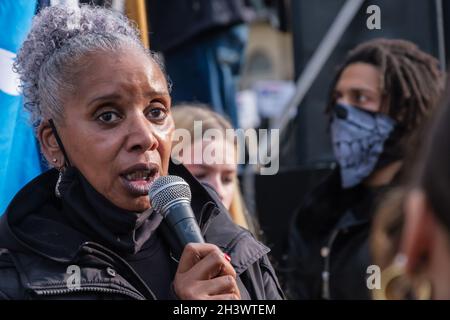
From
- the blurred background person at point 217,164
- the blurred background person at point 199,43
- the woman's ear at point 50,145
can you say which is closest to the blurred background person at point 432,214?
the woman's ear at point 50,145

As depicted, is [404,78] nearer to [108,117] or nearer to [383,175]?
[383,175]

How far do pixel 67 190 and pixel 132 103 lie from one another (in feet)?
0.95

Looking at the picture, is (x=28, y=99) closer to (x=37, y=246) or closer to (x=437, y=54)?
(x=37, y=246)

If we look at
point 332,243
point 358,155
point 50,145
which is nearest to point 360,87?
point 358,155

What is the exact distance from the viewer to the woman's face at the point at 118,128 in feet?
7.59

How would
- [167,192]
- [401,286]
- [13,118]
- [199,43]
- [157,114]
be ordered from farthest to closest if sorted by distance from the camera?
[199,43] < [13,118] < [157,114] < [167,192] < [401,286]

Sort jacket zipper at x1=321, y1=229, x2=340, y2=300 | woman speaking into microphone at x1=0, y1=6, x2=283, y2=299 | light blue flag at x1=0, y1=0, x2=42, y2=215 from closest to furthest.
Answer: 1. woman speaking into microphone at x1=0, y1=6, x2=283, y2=299
2. light blue flag at x1=0, y1=0, x2=42, y2=215
3. jacket zipper at x1=321, y1=229, x2=340, y2=300

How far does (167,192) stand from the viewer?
2.09 m

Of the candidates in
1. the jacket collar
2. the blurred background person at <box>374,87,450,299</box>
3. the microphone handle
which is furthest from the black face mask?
the blurred background person at <box>374,87,450,299</box>

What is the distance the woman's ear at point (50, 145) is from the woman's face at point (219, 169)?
119 centimetres

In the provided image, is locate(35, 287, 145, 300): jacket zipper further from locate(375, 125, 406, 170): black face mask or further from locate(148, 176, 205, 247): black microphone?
locate(375, 125, 406, 170): black face mask

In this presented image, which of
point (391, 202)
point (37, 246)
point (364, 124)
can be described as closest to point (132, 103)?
point (37, 246)

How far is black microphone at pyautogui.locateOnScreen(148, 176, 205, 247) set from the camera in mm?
1998

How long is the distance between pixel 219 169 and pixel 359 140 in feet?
2.62
